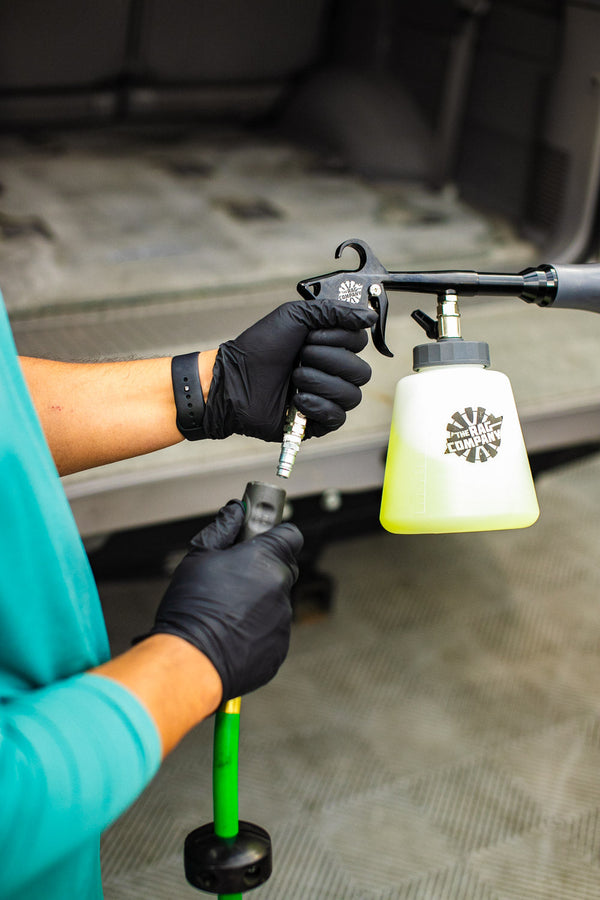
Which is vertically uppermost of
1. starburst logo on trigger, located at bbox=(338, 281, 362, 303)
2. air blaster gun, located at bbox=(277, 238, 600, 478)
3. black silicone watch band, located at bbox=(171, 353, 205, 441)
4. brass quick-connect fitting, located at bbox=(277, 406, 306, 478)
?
air blaster gun, located at bbox=(277, 238, 600, 478)

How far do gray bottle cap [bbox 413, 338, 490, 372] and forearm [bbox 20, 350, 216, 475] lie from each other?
15.0 inches

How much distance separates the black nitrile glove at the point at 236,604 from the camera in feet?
2.74

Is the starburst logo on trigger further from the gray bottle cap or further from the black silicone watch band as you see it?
the black silicone watch band

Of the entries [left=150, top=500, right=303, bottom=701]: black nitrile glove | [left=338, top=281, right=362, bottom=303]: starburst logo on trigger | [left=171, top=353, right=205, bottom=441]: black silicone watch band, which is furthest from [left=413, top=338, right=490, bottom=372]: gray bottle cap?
[left=171, top=353, right=205, bottom=441]: black silicone watch band

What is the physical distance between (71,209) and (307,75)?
1.37 meters

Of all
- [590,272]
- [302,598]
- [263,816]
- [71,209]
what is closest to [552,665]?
[302,598]

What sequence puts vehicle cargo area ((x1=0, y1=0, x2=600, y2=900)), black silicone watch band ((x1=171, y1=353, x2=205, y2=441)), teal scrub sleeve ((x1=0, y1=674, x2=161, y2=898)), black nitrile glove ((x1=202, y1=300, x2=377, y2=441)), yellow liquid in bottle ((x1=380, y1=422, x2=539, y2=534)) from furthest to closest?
vehicle cargo area ((x1=0, y1=0, x2=600, y2=900)) → black silicone watch band ((x1=171, y1=353, x2=205, y2=441)) → black nitrile glove ((x1=202, y1=300, x2=377, y2=441)) → yellow liquid in bottle ((x1=380, y1=422, x2=539, y2=534)) → teal scrub sleeve ((x1=0, y1=674, x2=161, y2=898))

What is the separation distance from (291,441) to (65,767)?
0.39m

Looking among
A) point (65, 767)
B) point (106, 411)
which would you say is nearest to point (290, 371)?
point (106, 411)

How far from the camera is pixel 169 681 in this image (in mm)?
784

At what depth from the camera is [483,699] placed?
202cm

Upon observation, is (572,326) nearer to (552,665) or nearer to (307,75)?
(552,665)

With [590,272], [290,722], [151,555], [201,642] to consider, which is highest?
[590,272]

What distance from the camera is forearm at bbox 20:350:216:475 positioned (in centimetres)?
113
